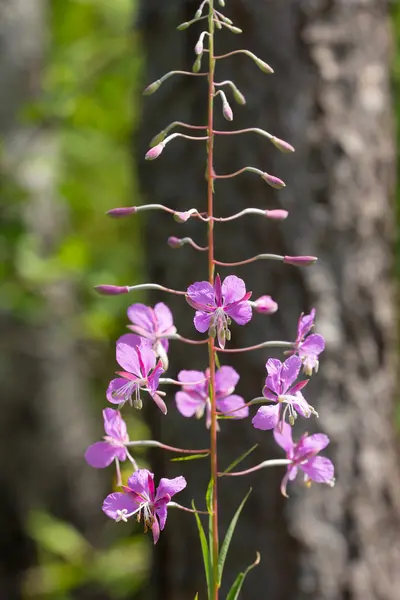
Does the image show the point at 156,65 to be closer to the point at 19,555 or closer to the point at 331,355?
the point at 331,355

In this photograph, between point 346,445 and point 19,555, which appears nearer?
point 346,445

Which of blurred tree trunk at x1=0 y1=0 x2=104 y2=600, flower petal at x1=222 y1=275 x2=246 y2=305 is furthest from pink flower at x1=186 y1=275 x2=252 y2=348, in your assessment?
blurred tree trunk at x1=0 y1=0 x2=104 y2=600

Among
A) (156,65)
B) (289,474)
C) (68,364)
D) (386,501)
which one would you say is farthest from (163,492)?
(68,364)

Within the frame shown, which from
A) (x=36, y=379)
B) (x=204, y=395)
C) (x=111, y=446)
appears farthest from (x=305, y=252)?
(x=36, y=379)

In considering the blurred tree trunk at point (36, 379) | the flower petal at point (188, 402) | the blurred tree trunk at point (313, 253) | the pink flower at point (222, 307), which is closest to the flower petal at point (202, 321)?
the pink flower at point (222, 307)

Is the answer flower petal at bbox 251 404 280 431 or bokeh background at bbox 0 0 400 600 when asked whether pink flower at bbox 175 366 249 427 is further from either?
bokeh background at bbox 0 0 400 600

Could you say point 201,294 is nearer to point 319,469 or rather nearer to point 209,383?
point 209,383

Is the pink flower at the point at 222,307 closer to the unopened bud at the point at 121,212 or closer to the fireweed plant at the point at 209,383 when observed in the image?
the fireweed plant at the point at 209,383
